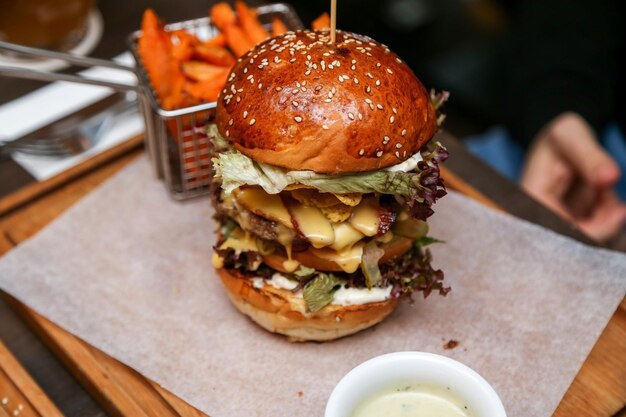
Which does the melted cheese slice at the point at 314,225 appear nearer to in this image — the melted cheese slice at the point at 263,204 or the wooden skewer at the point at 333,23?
the melted cheese slice at the point at 263,204

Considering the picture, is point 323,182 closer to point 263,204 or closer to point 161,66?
point 263,204

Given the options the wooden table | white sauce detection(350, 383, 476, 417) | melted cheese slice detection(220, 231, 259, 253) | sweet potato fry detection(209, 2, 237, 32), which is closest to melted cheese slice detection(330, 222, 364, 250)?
melted cheese slice detection(220, 231, 259, 253)

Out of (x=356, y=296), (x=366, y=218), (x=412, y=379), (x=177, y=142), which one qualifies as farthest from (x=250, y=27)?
(x=412, y=379)

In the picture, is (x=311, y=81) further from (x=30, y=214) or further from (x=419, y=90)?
(x=30, y=214)

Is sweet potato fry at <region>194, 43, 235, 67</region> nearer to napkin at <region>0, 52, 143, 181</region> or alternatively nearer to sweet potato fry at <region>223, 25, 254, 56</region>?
sweet potato fry at <region>223, 25, 254, 56</region>

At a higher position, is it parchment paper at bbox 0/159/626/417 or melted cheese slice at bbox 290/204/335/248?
melted cheese slice at bbox 290/204/335/248
